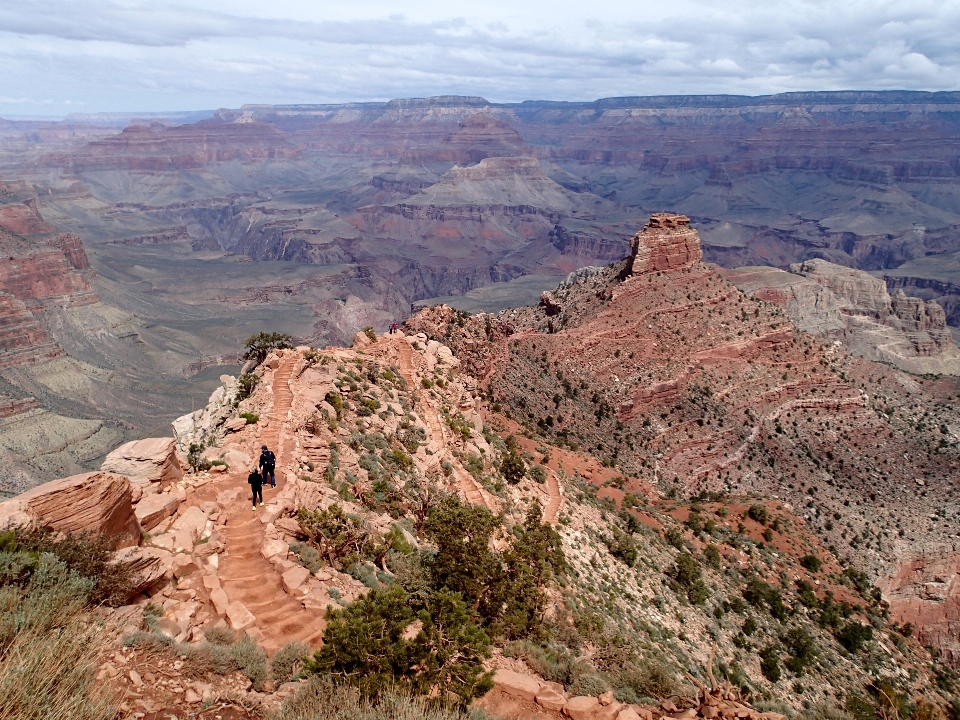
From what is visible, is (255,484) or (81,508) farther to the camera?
(255,484)

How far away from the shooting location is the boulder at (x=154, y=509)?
13.6 m

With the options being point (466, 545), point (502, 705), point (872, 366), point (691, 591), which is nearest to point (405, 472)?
point (466, 545)

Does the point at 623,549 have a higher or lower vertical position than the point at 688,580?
higher

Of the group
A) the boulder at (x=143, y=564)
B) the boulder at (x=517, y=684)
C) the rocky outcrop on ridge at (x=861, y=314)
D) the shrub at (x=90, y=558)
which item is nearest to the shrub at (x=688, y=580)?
the boulder at (x=517, y=684)

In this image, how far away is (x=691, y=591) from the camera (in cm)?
2581

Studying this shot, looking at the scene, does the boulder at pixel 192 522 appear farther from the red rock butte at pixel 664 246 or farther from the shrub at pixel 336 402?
the red rock butte at pixel 664 246

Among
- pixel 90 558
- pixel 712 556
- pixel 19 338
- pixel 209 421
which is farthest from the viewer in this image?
pixel 19 338

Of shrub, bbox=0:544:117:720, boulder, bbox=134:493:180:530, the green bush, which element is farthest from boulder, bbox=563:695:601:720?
boulder, bbox=134:493:180:530

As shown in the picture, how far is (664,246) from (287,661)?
4993 centimetres

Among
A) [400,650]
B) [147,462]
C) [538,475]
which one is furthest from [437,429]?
[400,650]

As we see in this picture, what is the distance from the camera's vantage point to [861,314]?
118 m

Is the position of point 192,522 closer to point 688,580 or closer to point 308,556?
point 308,556

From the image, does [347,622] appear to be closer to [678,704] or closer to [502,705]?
[502,705]

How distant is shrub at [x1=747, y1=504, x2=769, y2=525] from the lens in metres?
36.3
